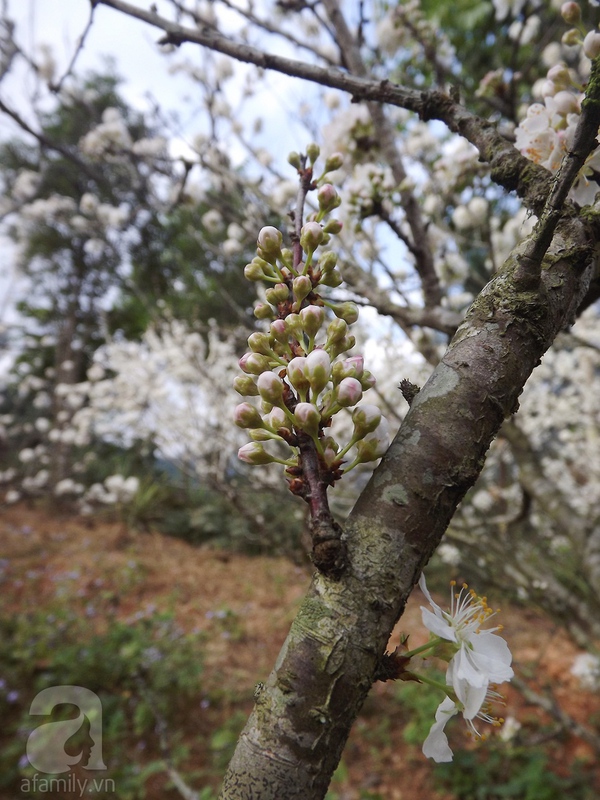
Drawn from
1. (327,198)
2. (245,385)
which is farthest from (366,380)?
(327,198)

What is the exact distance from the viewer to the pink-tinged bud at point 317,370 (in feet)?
1.73

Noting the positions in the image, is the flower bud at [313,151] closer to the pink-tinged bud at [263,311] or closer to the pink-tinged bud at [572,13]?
the pink-tinged bud at [263,311]

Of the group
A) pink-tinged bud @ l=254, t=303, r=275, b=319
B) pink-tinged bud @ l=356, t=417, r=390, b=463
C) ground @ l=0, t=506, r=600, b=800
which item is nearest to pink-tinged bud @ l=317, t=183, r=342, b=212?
pink-tinged bud @ l=254, t=303, r=275, b=319

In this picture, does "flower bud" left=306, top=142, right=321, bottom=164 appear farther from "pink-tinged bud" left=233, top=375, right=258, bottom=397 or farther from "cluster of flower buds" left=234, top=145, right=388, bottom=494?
"pink-tinged bud" left=233, top=375, right=258, bottom=397

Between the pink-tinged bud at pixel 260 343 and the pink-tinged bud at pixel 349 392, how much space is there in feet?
0.39

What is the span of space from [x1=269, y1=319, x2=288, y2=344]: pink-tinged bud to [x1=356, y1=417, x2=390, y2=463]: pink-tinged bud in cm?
17

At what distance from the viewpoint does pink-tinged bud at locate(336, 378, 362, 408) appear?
54 cm

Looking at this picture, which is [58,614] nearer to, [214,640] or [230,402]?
[214,640]

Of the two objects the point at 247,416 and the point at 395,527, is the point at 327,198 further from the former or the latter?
the point at 395,527

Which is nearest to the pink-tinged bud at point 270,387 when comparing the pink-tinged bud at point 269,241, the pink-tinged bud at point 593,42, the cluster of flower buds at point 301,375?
the cluster of flower buds at point 301,375

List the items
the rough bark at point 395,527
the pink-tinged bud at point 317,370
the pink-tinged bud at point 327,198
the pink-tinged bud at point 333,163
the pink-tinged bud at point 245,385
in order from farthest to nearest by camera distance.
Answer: the pink-tinged bud at point 333,163, the pink-tinged bud at point 327,198, the pink-tinged bud at point 245,385, the pink-tinged bud at point 317,370, the rough bark at point 395,527

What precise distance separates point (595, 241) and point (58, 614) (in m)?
5.13

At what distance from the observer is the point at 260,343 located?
23.3 inches

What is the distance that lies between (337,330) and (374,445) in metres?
0.16
